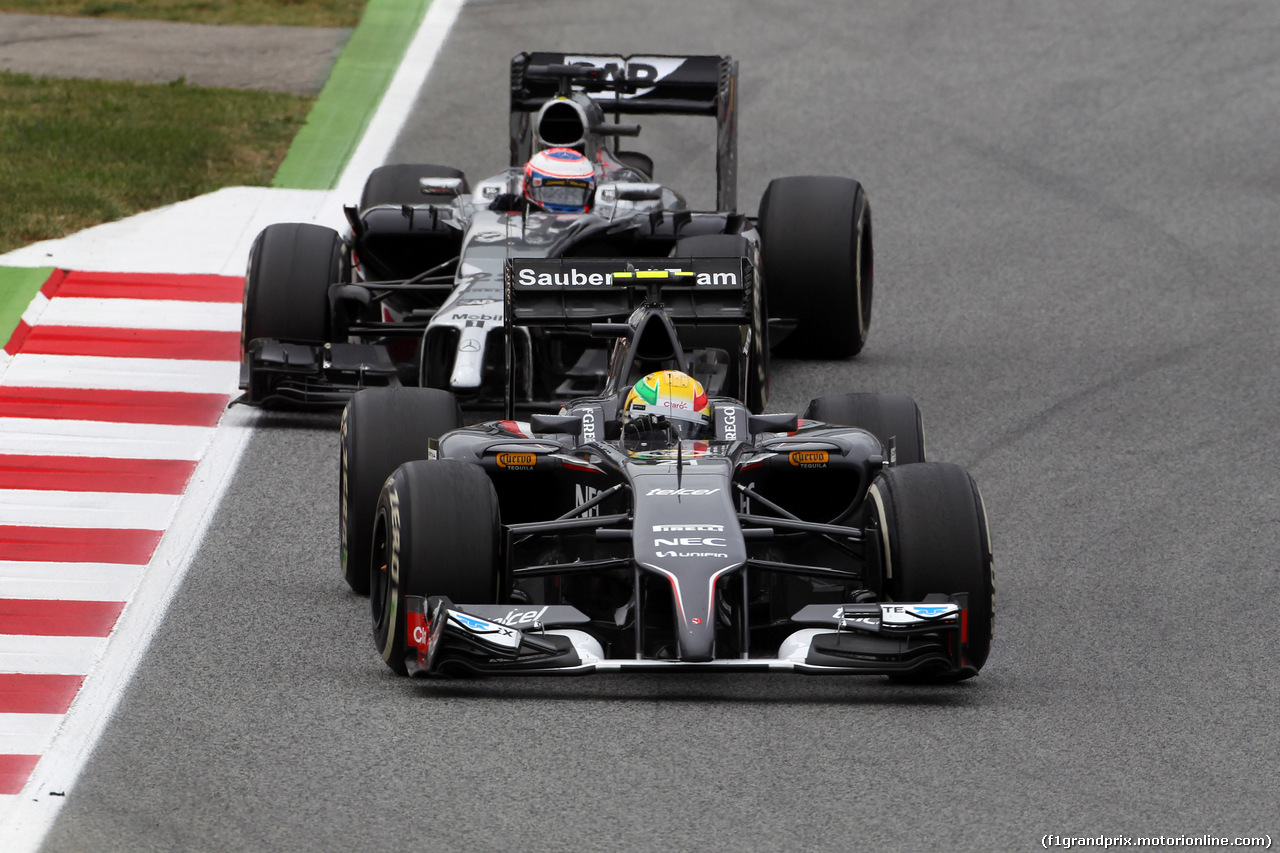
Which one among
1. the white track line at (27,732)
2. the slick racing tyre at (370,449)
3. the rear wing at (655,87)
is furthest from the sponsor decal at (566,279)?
the rear wing at (655,87)

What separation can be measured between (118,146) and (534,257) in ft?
24.1

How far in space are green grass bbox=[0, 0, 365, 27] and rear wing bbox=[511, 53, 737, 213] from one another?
8.31 metres

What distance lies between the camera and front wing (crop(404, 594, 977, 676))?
308 inches

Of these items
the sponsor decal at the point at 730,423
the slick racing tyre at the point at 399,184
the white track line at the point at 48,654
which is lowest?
the white track line at the point at 48,654

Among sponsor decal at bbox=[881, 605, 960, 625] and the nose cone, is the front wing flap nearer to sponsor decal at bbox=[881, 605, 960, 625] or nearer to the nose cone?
the nose cone

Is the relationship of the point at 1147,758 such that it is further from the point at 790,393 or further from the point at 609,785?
the point at 790,393

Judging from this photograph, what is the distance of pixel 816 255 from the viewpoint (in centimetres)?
1395

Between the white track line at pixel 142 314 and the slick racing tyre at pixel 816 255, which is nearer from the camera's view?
the slick racing tyre at pixel 816 255

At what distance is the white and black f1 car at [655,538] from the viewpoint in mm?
7977

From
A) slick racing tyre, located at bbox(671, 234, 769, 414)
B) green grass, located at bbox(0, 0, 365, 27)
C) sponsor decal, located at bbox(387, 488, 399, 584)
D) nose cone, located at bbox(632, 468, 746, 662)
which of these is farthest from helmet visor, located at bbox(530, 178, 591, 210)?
green grass, located at bbox(0, 0, 365, 27)

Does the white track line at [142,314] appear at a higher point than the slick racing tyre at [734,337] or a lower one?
lower

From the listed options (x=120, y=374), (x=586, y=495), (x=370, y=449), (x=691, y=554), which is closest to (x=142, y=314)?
(x=120, y=374)

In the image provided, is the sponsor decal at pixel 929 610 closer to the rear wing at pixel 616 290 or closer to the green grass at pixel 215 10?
the rear wing at pixel 616 290

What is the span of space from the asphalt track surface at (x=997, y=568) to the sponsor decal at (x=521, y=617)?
34 cm
